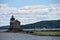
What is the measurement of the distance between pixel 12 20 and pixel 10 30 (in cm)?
395

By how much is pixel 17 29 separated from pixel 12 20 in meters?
4.45

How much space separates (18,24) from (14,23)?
206cm

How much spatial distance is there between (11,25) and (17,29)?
280 centimetres

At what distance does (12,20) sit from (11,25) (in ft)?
7.98

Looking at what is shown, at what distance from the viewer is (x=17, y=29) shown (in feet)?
261

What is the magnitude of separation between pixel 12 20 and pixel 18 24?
3.53 meters

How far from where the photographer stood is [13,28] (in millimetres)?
79062

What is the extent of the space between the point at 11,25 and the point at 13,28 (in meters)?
1.67

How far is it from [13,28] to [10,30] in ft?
9.40

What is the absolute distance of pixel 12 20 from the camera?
8150 centimetres

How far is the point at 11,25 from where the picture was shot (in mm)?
80000

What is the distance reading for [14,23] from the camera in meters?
80.7

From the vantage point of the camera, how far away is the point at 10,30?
81438 mm

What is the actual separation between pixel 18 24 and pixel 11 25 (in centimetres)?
278
